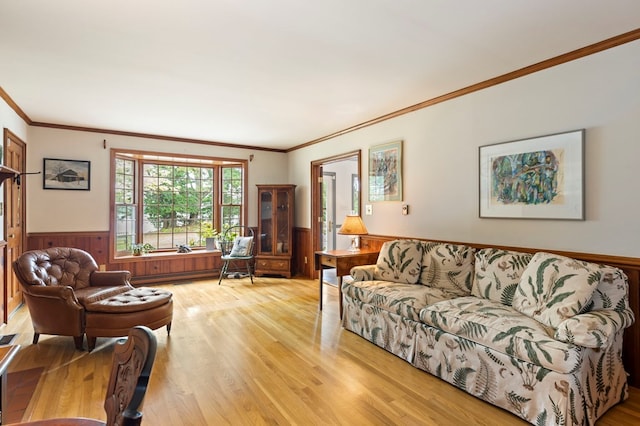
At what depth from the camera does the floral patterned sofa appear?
1.90 m

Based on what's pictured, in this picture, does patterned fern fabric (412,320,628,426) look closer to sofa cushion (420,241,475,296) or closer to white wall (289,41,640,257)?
A: sofa cushion (420,241,475,296)

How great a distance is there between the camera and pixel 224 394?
231 centimetres

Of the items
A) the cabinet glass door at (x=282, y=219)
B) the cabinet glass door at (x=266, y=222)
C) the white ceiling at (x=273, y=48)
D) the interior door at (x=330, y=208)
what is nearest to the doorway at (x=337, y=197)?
the interior door at (x=330, y=208)

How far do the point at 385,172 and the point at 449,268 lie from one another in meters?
1.63

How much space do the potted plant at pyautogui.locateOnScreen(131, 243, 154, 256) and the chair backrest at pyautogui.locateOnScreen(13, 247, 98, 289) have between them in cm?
192

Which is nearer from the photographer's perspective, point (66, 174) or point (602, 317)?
point (602, 317)

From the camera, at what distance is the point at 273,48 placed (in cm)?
260

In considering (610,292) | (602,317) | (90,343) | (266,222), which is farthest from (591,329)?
(266,222)

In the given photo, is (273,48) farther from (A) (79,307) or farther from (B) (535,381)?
(B) (535,381)

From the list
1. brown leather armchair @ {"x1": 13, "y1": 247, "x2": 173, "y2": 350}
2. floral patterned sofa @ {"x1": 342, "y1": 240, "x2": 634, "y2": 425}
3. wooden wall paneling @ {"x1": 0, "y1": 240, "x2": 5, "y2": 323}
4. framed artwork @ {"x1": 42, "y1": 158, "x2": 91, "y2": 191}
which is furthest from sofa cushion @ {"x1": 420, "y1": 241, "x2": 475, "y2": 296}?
framed artwork @ {"x1": 42, "y1": 158, "x2": 91, "y2": 191}

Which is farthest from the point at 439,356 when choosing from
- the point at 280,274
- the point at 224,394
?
the point at 280,274

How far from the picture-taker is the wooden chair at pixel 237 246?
565 cm

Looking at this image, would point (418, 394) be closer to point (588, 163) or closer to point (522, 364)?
point (522, 364)

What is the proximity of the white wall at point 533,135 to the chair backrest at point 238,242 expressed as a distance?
91.8 inches
